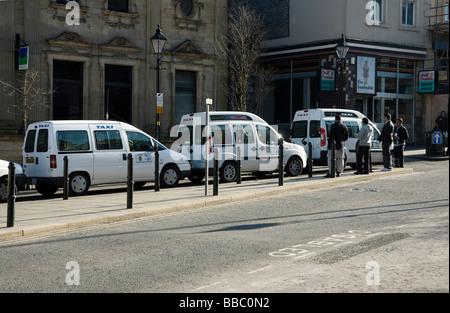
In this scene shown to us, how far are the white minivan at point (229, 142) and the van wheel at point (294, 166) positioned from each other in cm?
51

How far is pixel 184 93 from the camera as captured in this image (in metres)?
30.0

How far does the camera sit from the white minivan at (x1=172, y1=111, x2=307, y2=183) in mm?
18375

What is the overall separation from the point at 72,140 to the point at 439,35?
2429cm

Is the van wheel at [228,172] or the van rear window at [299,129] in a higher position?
the van rear window at [299,129]

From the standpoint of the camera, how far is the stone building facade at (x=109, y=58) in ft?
81.9

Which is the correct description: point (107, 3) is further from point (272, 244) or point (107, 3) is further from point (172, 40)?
point (272, 244)

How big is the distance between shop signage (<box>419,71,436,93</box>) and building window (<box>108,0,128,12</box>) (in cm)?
1622

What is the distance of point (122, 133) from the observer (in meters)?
16.8

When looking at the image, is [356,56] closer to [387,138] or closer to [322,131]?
[322,131]

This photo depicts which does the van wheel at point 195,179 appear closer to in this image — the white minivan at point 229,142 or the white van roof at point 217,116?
the white minivan at point 229,142

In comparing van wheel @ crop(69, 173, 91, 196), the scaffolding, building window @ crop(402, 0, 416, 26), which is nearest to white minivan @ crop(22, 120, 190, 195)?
van wheel @ crop(69, 173, 91, 196)

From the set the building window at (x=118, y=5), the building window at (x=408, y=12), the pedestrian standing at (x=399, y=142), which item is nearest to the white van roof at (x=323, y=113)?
the pedestrian standing at (x=399, y=142)

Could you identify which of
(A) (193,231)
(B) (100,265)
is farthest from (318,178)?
(B) (100,265)
